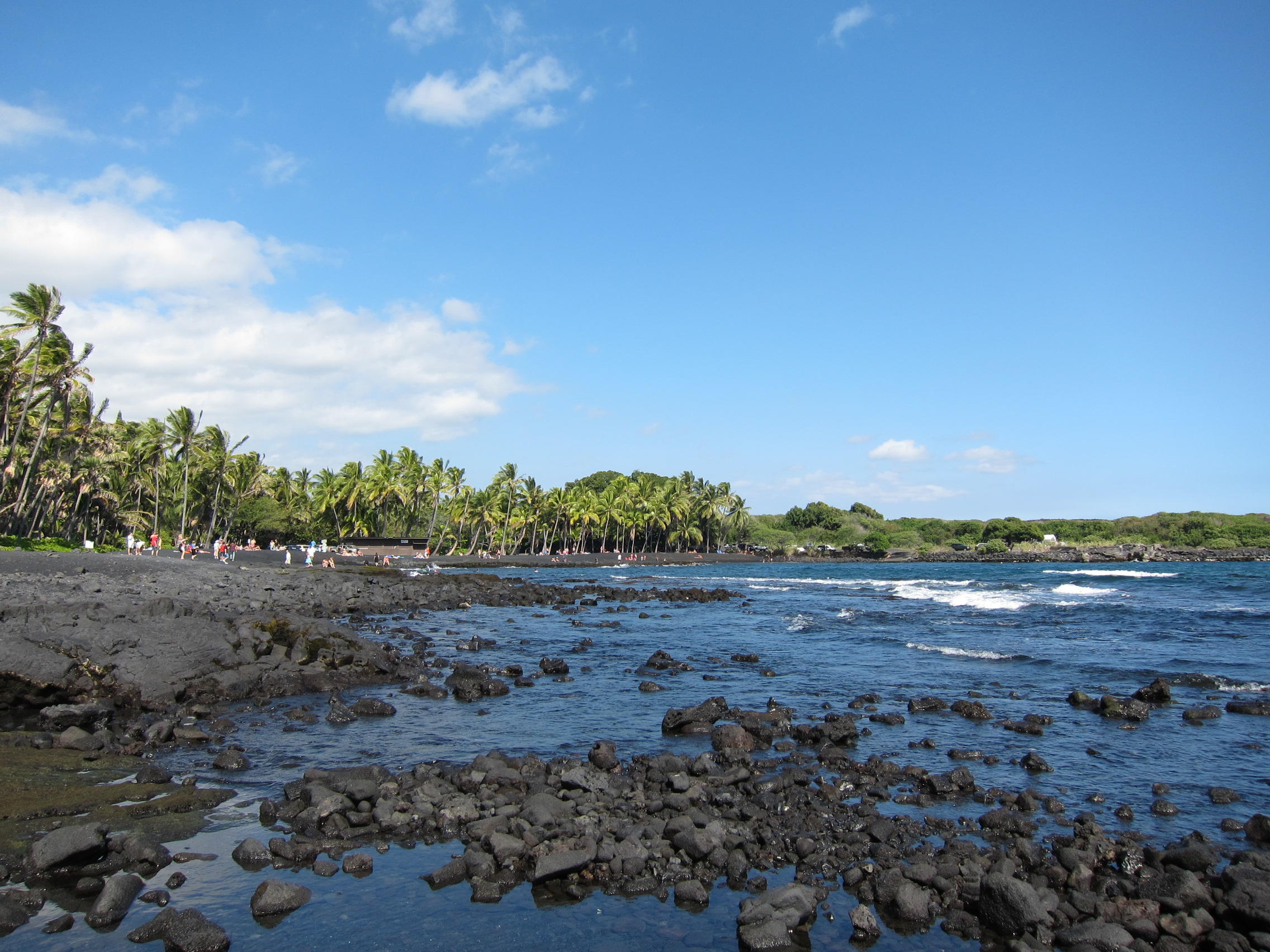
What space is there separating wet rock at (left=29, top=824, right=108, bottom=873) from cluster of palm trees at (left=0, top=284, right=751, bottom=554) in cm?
5017

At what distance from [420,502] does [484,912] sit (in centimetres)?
10431

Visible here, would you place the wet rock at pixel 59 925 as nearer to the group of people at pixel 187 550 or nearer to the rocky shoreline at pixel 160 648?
the rocky shoreline at pixel 160 648

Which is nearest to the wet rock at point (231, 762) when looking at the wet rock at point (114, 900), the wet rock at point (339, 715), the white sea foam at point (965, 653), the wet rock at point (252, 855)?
the wet rock at point (339, 715)

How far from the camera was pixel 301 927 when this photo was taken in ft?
24.8

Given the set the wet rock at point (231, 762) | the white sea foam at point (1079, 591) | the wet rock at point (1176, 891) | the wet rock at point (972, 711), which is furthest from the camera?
the white sea foam at point (1079, 591)

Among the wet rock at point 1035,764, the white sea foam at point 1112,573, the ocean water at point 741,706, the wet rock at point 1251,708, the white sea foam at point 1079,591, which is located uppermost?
the white sea foam at point 1112,573

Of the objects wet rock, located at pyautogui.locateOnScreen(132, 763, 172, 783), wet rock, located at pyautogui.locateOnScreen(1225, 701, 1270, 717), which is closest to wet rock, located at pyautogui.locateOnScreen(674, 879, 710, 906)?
wet rock, located at pyautogui.locateOnScreen(132, 763, 172, 783)

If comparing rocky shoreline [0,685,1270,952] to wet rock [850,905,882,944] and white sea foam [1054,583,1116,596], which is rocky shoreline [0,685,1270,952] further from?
white sea foam [1054,583,1116,596]

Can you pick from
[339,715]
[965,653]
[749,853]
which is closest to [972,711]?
[749,853]

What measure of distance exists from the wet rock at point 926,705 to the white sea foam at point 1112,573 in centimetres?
7342

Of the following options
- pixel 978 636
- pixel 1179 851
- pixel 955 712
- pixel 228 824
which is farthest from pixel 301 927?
pixel 978 636

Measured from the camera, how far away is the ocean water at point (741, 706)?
7.73 m

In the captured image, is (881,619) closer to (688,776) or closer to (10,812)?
(688,776)

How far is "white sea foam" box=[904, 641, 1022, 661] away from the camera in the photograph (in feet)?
82.0
